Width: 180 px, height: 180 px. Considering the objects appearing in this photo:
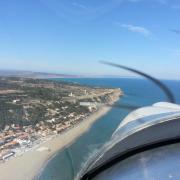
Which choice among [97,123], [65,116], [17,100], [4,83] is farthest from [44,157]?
[4,83]

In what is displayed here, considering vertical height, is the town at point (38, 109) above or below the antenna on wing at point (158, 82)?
below

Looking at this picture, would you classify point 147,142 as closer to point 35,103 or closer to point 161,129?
point 161,129

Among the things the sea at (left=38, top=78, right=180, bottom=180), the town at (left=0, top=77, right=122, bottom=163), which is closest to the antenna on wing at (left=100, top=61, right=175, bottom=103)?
the sea at (left=38, top=78, right=180, bottom=180)

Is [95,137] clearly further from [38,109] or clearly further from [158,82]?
[38,109]

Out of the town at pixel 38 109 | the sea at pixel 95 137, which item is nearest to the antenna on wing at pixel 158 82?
the sea at pixel 95 137

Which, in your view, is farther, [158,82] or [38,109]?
[38,109]

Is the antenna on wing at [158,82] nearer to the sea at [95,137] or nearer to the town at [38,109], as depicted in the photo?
the sea at [95,137]

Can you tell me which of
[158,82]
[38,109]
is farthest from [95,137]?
[38,109]
